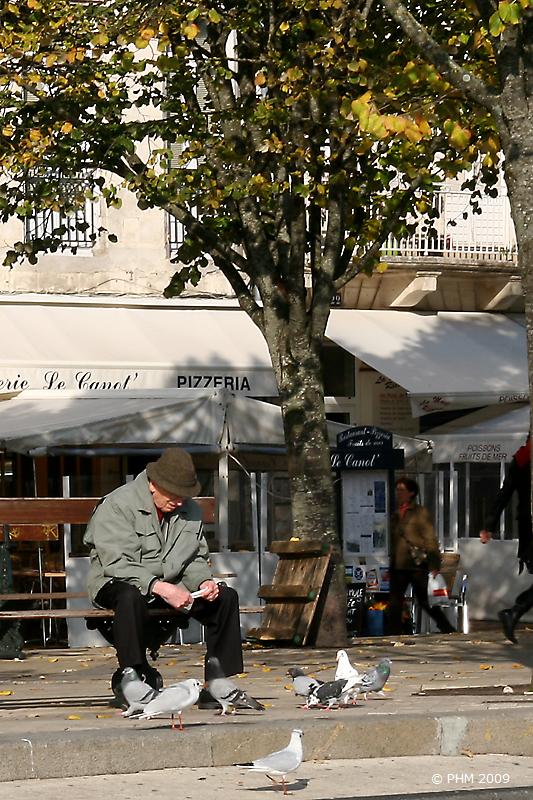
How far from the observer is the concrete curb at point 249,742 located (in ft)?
25.8

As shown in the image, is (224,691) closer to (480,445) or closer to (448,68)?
(448,68)

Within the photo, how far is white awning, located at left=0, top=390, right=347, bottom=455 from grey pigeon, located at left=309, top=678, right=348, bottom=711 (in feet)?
28.8

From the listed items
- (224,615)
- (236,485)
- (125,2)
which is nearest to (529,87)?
(224,615)

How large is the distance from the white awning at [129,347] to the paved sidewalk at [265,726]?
1152 cm

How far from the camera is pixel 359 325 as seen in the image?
27484mm

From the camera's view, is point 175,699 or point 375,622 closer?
point 175,699

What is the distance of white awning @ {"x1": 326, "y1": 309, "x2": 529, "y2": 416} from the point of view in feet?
83.3

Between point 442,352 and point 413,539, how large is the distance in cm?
923

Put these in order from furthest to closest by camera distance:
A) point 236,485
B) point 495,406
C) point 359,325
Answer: point 359,325, point 495,406, point 236,485

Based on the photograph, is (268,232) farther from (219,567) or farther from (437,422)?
(437,422)

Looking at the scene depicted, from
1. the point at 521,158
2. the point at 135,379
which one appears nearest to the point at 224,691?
the point at 521,158

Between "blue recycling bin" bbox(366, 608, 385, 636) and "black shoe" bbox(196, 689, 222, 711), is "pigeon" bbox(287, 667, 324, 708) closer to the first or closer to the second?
"black shoe" bbox(196, 689, 222, 711)

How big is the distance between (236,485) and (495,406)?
18.3 ft

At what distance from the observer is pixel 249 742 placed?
8336mm
